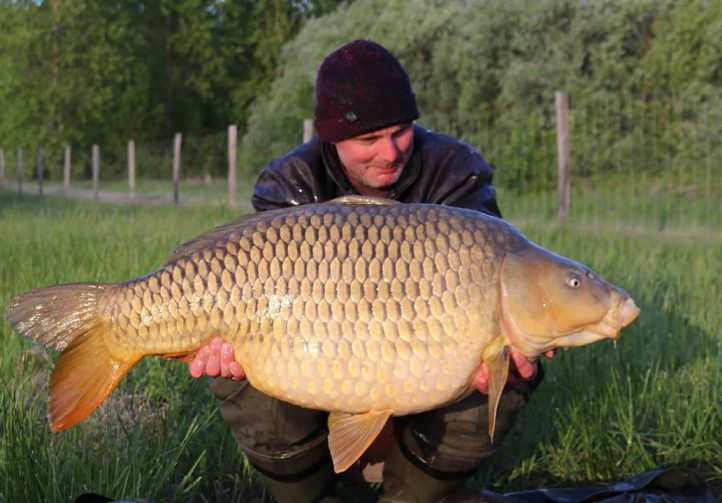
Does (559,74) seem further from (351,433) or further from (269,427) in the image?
(351,433)

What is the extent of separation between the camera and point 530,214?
28.9 ft

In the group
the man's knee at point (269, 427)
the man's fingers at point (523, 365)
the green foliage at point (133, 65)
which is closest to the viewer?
the man's fingers at point (523, 365)

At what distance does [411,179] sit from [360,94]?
0.24 m

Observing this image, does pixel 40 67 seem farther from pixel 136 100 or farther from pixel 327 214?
pixel 327 214

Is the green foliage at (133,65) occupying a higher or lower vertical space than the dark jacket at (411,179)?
higher

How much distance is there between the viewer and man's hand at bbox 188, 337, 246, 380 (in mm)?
1674

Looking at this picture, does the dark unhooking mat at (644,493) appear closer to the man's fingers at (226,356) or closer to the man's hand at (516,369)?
the man's hand at (516,369)

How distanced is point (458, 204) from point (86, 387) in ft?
3.09

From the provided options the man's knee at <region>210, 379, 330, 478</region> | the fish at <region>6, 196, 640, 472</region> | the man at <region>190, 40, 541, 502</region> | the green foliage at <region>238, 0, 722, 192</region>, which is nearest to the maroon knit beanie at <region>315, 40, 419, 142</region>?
the man at <region>190, 40, 541, 502</region>

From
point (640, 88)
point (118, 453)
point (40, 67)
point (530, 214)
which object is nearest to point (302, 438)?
point (118, 453)

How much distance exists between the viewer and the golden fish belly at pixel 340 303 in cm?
157

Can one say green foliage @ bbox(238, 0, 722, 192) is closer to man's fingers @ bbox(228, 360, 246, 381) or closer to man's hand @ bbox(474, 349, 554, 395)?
man's hand @ bbox(474, 349, 554, 395)

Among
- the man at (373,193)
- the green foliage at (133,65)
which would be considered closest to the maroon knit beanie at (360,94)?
the man at (373,193)

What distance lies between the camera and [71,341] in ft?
5.41
